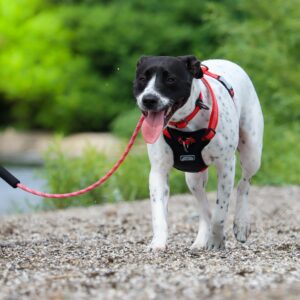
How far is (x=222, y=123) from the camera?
5.37 meters

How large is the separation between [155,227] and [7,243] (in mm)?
1591

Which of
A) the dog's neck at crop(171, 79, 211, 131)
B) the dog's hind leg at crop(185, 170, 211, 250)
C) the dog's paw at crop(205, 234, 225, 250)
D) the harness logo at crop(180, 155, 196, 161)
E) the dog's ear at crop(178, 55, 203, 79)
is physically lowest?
the dog's paw at crop(205, 234, 225, 250)

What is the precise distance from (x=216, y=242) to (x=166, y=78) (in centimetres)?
125

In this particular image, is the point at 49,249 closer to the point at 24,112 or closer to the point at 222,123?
the point at 222,123

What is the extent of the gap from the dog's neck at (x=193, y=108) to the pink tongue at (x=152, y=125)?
0.21 m

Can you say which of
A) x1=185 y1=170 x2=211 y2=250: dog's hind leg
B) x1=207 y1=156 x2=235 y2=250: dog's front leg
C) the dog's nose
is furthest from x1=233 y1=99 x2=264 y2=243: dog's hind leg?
the dog's nose

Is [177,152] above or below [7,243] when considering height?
above

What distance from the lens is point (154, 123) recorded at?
5.00m

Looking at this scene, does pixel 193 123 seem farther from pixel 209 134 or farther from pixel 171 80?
pixel 171 80

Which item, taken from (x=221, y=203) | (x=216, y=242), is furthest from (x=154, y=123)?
(x=216, y=242)

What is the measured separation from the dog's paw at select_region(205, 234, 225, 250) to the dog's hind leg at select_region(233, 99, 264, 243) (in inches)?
22.7

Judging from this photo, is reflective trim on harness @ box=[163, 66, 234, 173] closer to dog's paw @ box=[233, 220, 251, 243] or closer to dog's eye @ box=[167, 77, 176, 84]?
dog's eye @ box=[167, 77, 176, 84]

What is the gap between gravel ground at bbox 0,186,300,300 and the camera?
3.72 meters

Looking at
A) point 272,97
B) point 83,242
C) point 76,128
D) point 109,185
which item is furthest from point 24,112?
point 83,242
